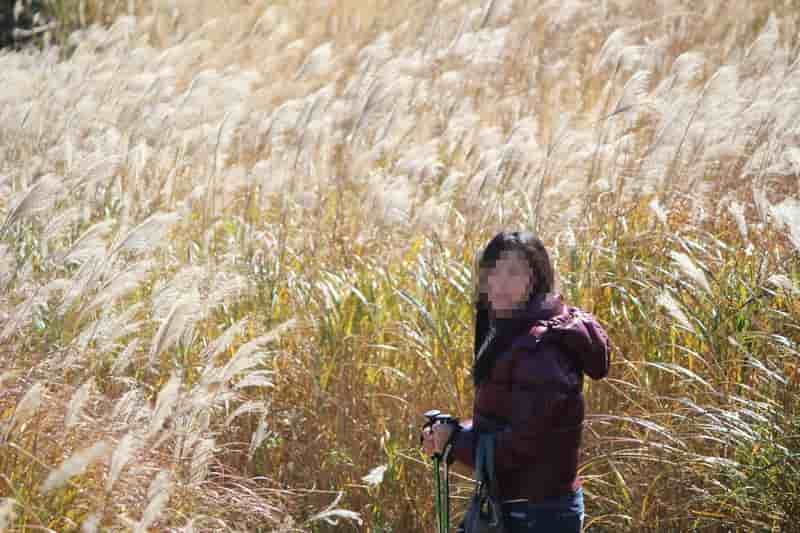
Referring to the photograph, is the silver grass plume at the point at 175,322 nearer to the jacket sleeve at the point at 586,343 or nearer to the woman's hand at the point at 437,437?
the woman's hand at the point at 437,437

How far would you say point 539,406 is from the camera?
2699mm

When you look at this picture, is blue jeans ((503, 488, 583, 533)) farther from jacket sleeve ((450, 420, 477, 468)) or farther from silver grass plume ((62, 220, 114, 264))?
silver grass plume ((62, 220, 114, 264))

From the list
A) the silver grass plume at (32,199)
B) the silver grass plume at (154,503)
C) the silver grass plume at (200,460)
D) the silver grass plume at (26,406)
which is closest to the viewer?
the silver grass plume at (154,503)

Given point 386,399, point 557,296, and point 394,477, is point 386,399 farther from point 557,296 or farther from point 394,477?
point 557,296

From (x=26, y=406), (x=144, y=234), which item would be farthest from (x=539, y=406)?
(x=144, y=234)

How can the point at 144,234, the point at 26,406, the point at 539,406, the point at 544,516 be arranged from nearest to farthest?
the point at 539,406 → the point at 544,516 → the point at 26,406 → the point at 144,234

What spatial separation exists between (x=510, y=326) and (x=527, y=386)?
186mm

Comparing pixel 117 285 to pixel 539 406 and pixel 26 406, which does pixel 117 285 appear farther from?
pixel 539 406

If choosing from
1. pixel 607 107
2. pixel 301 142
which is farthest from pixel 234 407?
pixel 607 107

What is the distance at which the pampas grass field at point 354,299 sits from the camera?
3.38 m

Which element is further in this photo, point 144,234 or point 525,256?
point 144,234

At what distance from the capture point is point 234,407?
171 inches

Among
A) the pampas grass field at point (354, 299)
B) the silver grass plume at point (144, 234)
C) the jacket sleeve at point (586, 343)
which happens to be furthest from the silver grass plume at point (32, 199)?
the jacket sleeve at point (586, 343)

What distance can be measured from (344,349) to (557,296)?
1.61 m
